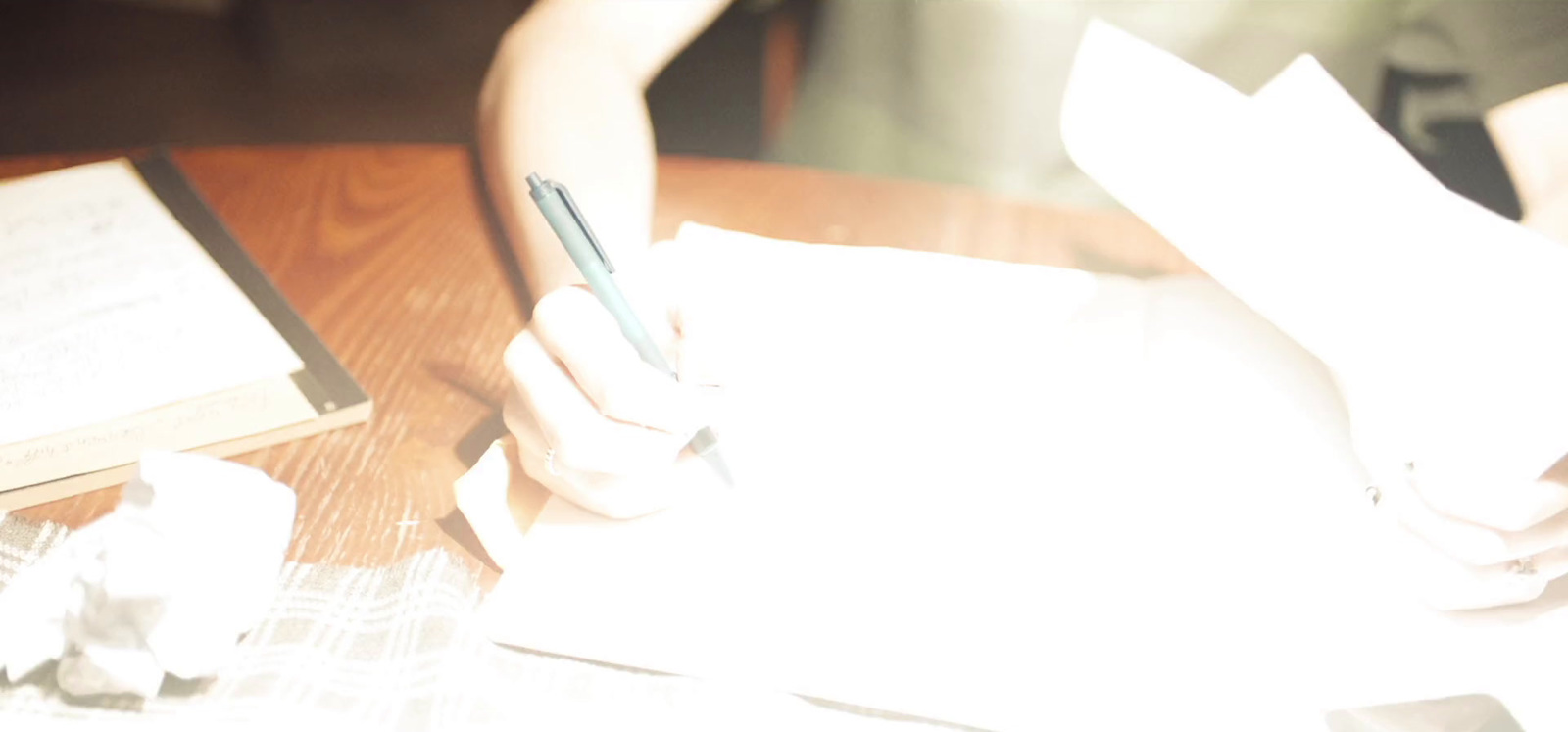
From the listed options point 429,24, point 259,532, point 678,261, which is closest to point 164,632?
point 259,532

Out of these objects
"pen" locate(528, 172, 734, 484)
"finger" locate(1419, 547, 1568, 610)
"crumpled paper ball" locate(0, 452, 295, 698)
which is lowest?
"crumpled paper ball" locate(0, 452, 295, 698)

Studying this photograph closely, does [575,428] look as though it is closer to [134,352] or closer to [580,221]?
[580,221]

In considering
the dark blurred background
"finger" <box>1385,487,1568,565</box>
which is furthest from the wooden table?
the dark blurred background

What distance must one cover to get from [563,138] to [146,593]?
0.38 metres

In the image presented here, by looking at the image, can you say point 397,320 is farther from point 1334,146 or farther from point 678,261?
point 1334,146

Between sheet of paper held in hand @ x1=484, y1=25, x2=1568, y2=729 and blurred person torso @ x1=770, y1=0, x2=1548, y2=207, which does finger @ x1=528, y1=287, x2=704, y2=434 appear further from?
blurred person torso @ x1=770, y1=0, x2=1548, y2=207

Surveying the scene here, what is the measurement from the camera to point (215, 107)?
6.58 feet

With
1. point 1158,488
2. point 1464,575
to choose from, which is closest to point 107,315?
point 1158,488

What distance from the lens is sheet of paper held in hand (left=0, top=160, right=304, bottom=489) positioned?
0.56 meters

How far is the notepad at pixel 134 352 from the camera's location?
0.55 metres

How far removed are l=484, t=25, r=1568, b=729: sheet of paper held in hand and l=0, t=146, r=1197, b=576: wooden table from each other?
0.10 metres

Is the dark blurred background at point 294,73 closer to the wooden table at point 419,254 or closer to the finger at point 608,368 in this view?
the wooden table at point 419,254

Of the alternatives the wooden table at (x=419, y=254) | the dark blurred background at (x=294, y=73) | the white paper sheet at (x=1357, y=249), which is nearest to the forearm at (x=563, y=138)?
the wooden table at (x=419, y=254)

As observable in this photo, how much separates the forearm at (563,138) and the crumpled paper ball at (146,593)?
23cm
